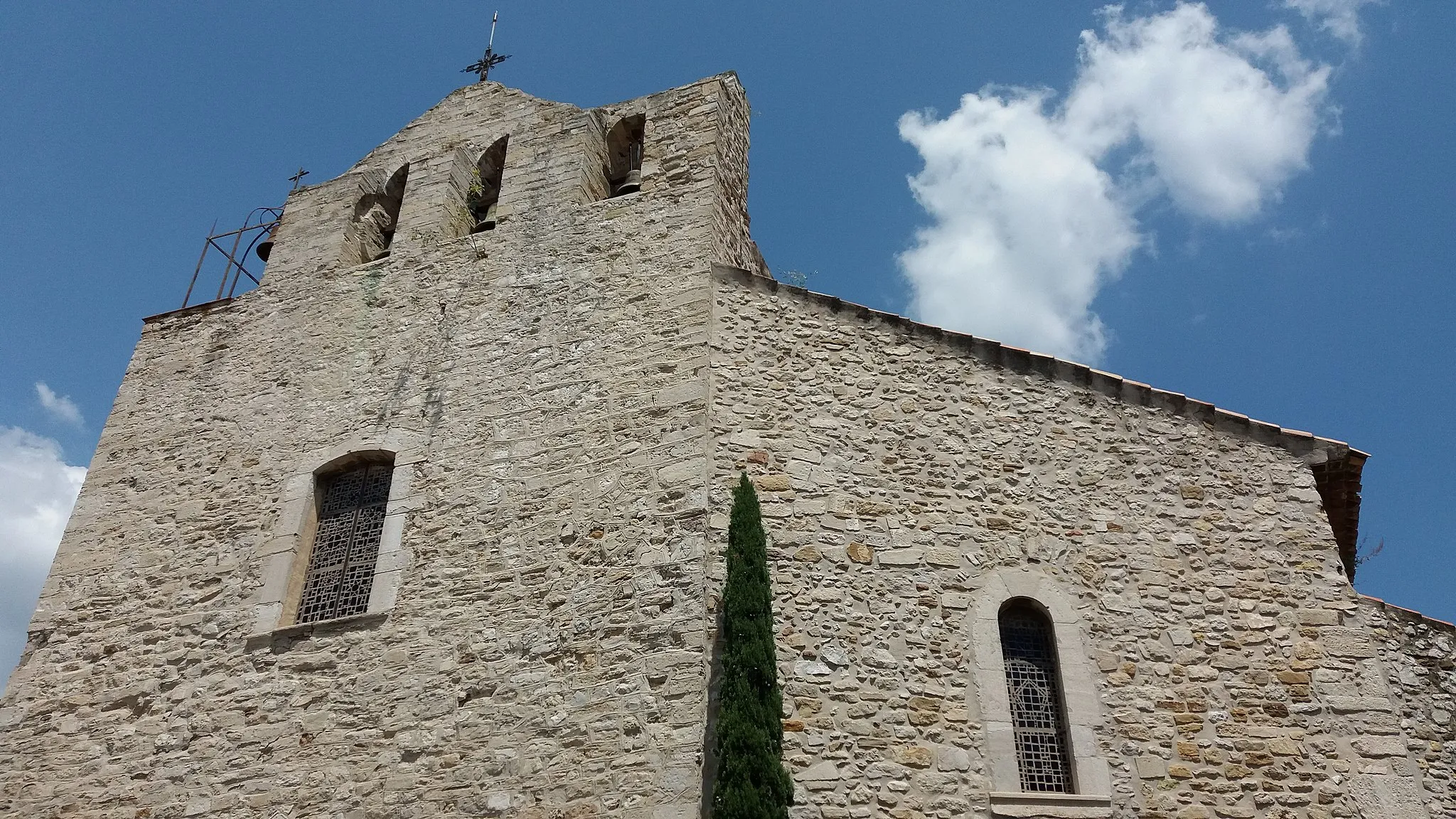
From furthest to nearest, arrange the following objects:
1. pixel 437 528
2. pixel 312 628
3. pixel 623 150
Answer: pixel 623 150 → pixel 437 528 → pixel 312 628

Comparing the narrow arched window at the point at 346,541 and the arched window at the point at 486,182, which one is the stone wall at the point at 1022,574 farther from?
the arched window at the point at 486,182

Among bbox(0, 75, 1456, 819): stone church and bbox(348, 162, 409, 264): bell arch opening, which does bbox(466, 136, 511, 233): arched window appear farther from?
bbox(0, 75, 1456, 819): stone church

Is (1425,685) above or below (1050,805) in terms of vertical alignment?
above

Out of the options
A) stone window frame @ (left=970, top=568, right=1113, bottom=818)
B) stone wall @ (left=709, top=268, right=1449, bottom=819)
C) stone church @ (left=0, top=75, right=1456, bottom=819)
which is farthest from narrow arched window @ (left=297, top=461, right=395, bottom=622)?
stone window frame @ (left=970, top=568, right=1113, bottom=818)

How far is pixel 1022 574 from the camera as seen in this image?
9.20 meters

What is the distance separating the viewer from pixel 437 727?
30.0ft

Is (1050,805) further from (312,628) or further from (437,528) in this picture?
(312,628)

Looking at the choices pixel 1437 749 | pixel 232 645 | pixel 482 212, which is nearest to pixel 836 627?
pixel 1437 749

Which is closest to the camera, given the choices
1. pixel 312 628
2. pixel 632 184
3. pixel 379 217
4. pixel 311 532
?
pixel 312 628

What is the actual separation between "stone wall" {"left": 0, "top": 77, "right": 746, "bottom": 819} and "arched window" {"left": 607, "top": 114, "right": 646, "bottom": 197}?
0.36m

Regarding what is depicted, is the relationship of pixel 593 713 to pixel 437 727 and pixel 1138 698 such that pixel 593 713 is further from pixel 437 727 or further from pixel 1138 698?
pixel 1138 698

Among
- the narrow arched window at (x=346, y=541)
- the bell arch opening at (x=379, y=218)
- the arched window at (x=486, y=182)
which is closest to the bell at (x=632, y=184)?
the arched window at (x=486, y=182)

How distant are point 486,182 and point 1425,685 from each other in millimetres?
11166

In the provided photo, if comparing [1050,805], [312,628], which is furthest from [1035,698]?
[312,628]
